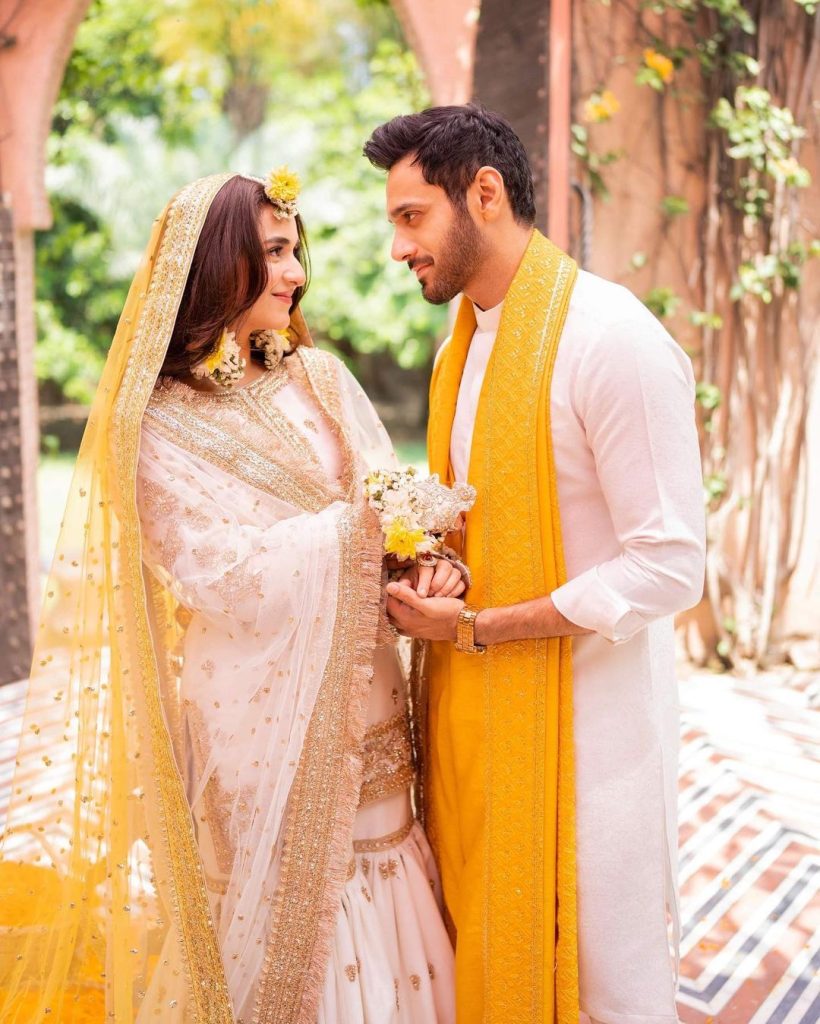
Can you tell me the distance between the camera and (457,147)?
1660 millimetres

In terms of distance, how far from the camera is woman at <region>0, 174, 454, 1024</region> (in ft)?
5.86

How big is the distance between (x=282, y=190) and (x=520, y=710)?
1058 mm

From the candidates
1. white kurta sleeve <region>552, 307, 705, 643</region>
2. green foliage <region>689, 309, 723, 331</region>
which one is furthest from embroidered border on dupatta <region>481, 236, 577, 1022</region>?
green foliage <region>689, 309, 723, 331</region>

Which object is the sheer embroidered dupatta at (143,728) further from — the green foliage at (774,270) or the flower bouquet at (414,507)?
the green foliage at (774,270)

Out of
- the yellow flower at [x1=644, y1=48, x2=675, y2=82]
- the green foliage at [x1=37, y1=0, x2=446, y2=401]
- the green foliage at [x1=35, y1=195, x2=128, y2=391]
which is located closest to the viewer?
the yellow flower at [x1=644, y1=48, x2=675, y2=82]

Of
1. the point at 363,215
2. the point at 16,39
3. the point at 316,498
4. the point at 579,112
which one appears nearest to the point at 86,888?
the point at 316,498

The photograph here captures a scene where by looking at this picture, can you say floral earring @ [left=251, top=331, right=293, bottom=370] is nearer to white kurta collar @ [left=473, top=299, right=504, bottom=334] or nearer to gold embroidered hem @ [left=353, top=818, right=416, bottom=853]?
white kurta collar @ [left=473, top=299, right=504, bottom=334]

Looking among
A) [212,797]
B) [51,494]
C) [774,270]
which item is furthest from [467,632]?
[51,494]

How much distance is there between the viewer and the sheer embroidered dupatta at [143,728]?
1787 millimetres

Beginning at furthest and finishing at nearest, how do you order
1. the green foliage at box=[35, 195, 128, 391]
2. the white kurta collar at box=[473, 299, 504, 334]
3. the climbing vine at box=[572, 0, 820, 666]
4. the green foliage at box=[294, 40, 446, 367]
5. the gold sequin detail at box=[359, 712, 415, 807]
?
the green foliage at box=[35, 195, 128, 391] → the green foliage at box=[294, 40, 446, 367] → the climbing vine at box=[572, 0, 820, 666] → the gold sequin detail at box=[359, 712, 415, 807] → the white kurta collar at box=[473, 299, 504, 334]

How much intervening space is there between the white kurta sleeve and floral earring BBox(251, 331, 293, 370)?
2.39 feet

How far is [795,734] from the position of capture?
154 inches

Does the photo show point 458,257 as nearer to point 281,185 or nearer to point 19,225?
point 281,185

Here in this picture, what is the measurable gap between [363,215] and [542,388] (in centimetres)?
1165
